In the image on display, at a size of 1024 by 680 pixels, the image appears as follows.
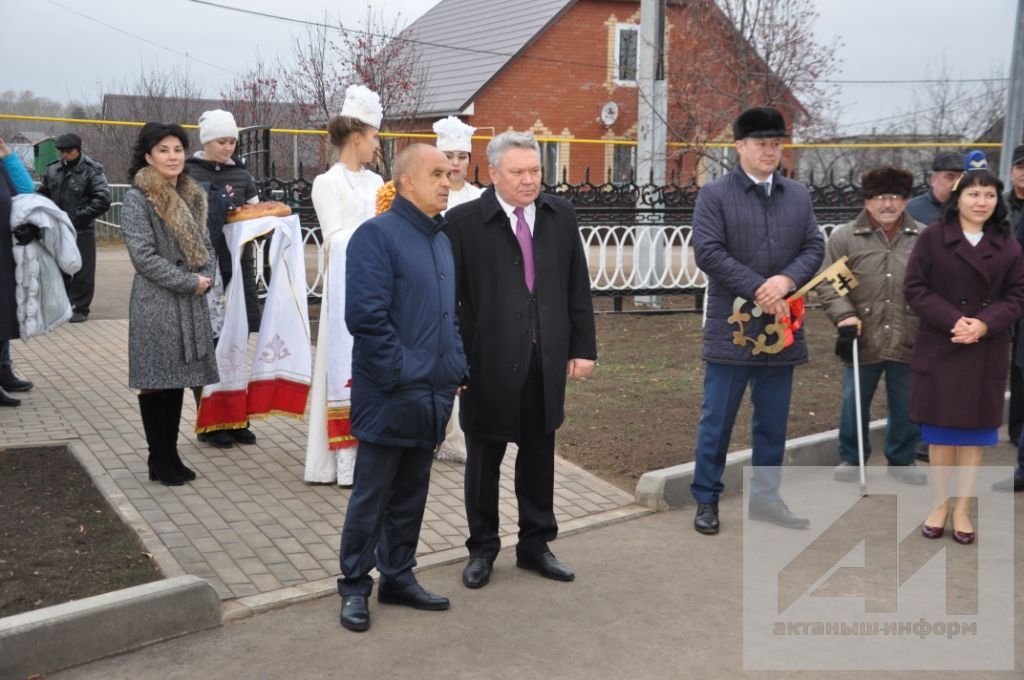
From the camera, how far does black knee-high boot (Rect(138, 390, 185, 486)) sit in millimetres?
6035

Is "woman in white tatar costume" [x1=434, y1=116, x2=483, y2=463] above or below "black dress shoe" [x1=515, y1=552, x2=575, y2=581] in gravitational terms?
above

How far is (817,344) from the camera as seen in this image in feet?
37.5

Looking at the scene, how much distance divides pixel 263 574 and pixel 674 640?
1.78m

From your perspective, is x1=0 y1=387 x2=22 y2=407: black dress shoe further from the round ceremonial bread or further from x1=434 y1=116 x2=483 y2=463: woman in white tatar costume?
x1=434 y1=116 x2=483 y2=463: woman in white tatar costume

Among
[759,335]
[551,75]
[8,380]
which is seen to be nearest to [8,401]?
[8,380]

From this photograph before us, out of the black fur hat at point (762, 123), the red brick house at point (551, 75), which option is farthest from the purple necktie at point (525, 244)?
the red brick house at point (551, 75)

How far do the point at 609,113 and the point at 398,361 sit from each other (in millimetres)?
26630

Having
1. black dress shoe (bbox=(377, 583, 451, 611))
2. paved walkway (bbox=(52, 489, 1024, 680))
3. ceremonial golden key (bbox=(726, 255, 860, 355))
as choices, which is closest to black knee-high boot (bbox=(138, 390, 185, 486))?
paved walkway (bbox=(52, 489, 1024, 680))

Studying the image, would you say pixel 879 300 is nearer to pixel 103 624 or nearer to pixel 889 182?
pixel 889 182

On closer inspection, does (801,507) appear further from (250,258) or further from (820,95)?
(820,95)

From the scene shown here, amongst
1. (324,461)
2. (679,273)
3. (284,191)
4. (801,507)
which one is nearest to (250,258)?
(324,461)

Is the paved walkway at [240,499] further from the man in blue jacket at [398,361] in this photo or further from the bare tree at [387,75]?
the bare tree at [387,75]

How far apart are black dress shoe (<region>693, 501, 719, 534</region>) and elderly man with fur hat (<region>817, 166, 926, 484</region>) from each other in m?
1.37

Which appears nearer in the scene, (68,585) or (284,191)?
(68,585)
